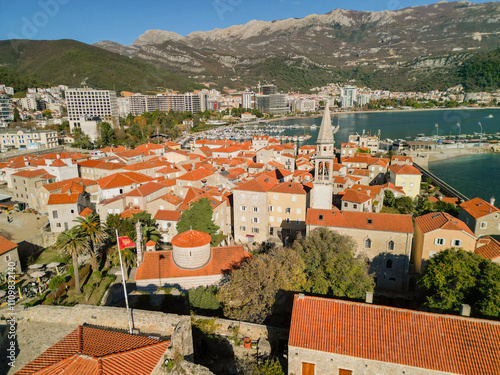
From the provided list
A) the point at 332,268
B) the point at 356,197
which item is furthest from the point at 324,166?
the point at 332,268

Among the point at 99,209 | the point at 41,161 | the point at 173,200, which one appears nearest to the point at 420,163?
the point at 173,200

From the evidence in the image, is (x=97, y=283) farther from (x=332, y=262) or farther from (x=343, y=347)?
(x=343, y=347)

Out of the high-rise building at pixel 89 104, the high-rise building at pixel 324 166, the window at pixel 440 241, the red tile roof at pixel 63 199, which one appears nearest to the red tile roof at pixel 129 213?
the red tile roof at pixel 63 199

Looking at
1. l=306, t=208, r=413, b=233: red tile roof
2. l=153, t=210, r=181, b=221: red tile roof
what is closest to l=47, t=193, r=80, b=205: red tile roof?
l=153, t=210, r=181, b=221: red tile roof

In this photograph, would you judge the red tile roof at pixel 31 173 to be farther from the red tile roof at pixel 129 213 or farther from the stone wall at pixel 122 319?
the stone wall at pixel 122 319

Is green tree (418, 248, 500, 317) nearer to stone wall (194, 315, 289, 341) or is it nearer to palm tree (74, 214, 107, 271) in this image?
stone wall (194, 315, 289, 341)

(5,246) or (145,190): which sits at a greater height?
(145,190)

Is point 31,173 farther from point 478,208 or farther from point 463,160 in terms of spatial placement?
point 463,160
